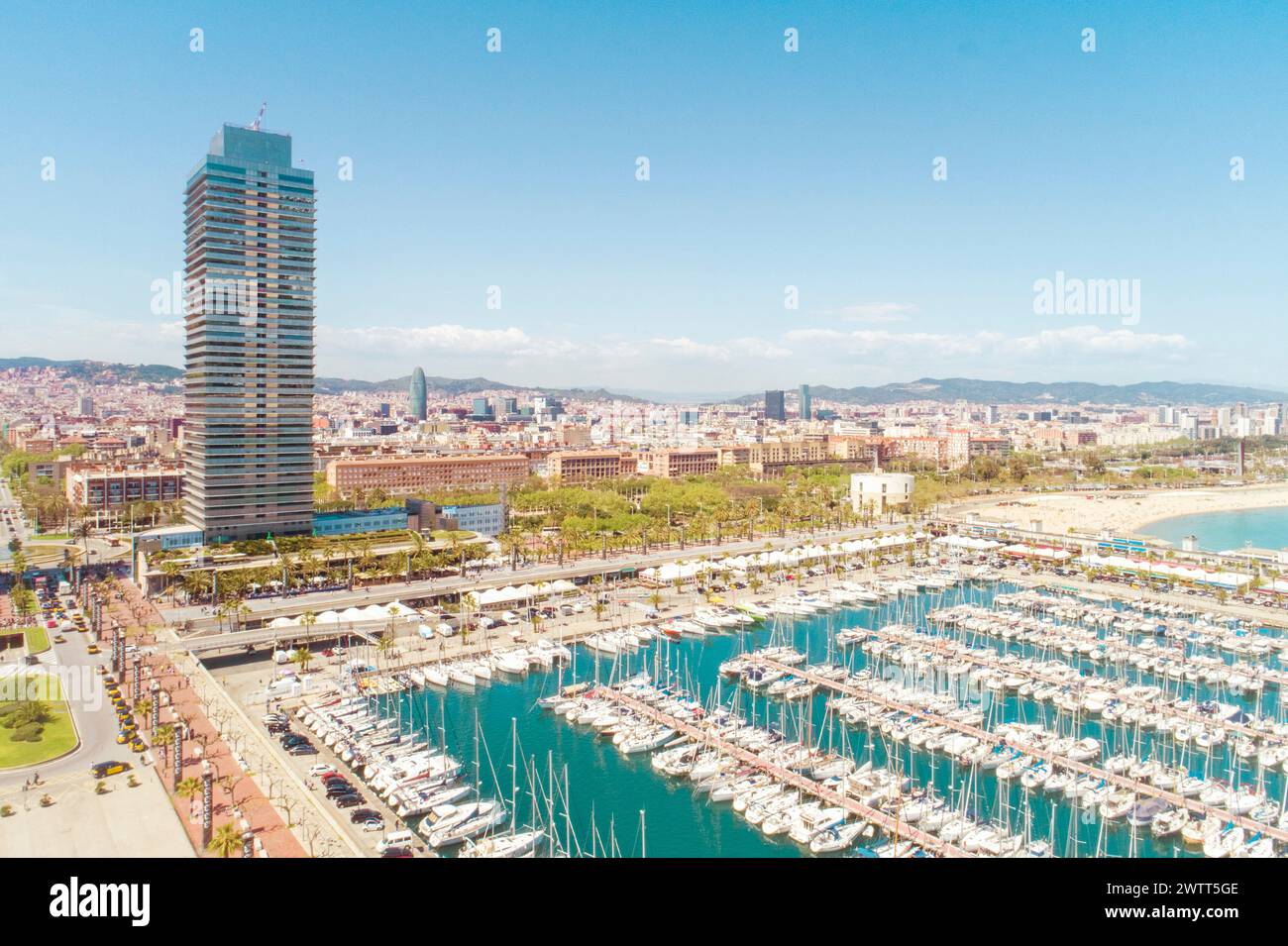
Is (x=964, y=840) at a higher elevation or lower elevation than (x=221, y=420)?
lower

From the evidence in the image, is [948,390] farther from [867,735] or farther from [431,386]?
[867,735]

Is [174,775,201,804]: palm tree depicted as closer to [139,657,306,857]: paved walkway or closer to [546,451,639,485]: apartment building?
[139,657,306,857]: paved walkway

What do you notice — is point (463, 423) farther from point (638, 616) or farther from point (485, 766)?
point (485, 766)

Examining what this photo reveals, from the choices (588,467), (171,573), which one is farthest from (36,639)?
(588,467)

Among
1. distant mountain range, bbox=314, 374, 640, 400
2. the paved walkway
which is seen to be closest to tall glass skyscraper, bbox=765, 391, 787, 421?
distant mountain range, bbox=314, 374, 640, 400
